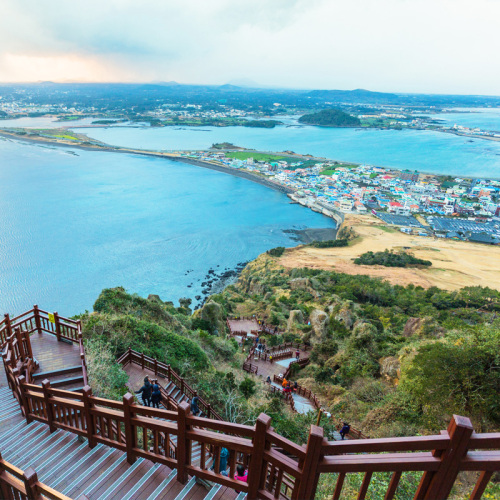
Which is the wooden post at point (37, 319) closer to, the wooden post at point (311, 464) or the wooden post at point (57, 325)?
the wooden post at point (57, 325)

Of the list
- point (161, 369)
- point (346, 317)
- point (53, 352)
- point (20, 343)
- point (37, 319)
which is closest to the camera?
point (20, 343)

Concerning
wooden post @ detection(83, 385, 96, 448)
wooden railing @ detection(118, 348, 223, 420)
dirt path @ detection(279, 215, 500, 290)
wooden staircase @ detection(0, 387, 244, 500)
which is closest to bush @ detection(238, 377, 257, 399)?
wooden railing @ detection(118, 348, 223, 420)

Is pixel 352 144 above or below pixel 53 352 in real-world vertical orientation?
above

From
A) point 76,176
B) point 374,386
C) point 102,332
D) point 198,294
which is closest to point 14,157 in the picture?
point 76,176

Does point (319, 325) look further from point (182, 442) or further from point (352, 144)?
point (352, 144)

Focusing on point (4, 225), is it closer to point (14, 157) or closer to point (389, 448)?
point (14, 157)

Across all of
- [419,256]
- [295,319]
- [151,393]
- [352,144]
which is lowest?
[419,256]

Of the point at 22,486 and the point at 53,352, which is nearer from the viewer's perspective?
the point at 22,486

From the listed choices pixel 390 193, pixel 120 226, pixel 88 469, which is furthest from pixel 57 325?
pixel 390 193
